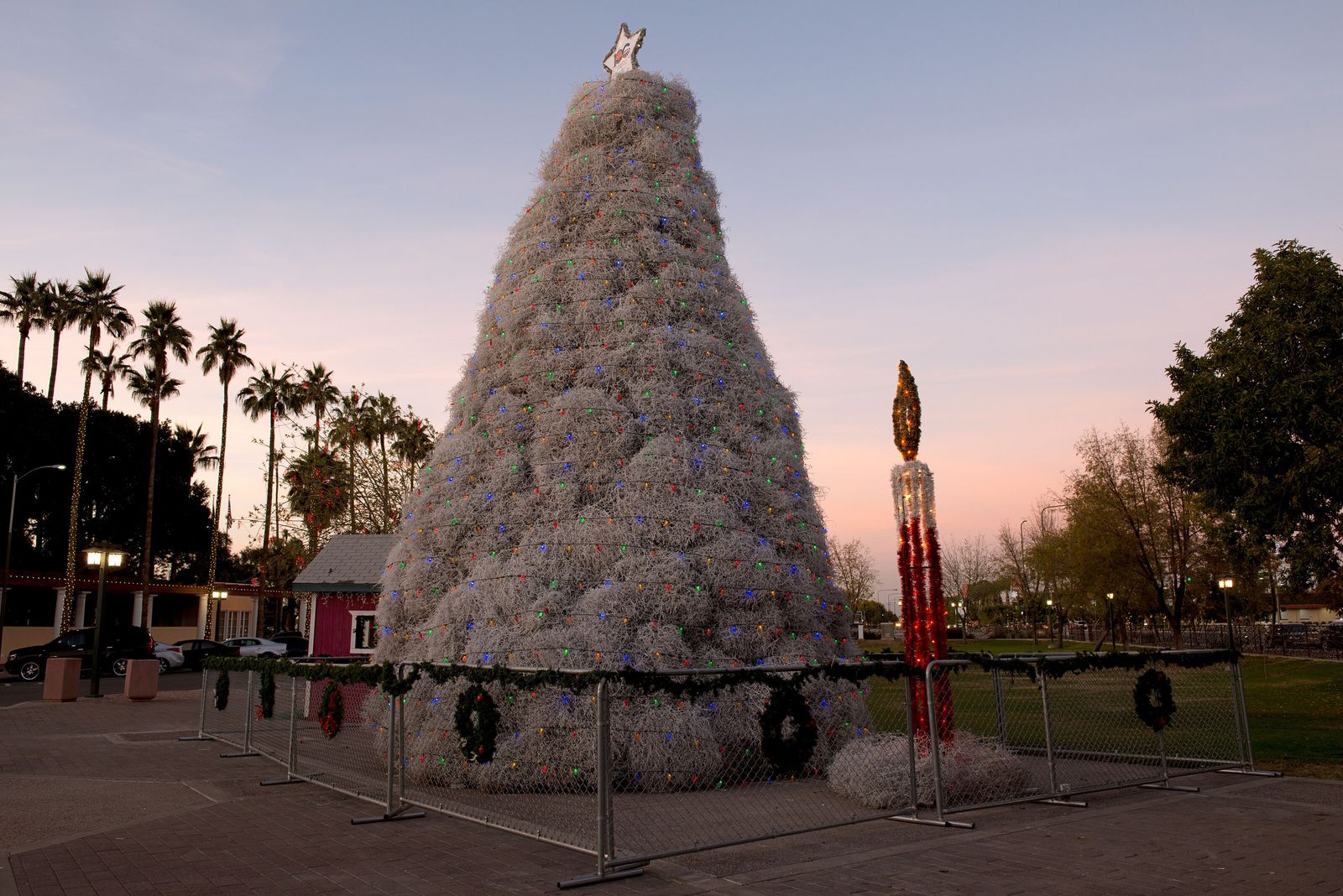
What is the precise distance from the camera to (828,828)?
696 centimetres

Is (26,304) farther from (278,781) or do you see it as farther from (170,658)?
(278,781)

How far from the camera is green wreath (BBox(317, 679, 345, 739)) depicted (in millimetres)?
8898

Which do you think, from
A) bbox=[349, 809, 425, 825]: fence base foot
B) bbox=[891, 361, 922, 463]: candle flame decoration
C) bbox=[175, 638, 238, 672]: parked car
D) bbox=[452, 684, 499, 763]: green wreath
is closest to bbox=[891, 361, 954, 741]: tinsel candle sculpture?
bbox=[891, 361, 922, 463]: candle flame decoration

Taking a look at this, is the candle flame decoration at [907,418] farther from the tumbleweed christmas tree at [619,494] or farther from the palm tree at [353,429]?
the palm tree at [353,429]

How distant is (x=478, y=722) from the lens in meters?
7.15

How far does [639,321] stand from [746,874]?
625 centimetres

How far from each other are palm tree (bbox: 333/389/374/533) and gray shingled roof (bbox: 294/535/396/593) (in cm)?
1750

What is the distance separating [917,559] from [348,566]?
11588 millimetres

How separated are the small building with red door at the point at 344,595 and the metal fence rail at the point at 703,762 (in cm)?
576

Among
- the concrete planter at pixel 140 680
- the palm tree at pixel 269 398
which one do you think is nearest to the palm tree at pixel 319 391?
the palm tree at pixel 269 398

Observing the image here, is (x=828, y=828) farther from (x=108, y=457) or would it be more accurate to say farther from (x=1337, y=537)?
(x=108, y=457)

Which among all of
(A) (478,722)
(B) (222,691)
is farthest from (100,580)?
(A) (478,722)

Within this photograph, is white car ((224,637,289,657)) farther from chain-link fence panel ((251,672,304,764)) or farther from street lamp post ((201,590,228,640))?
chain-link fence panel ((251,672,304,764))

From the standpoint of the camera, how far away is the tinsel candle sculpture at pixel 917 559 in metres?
8.33
